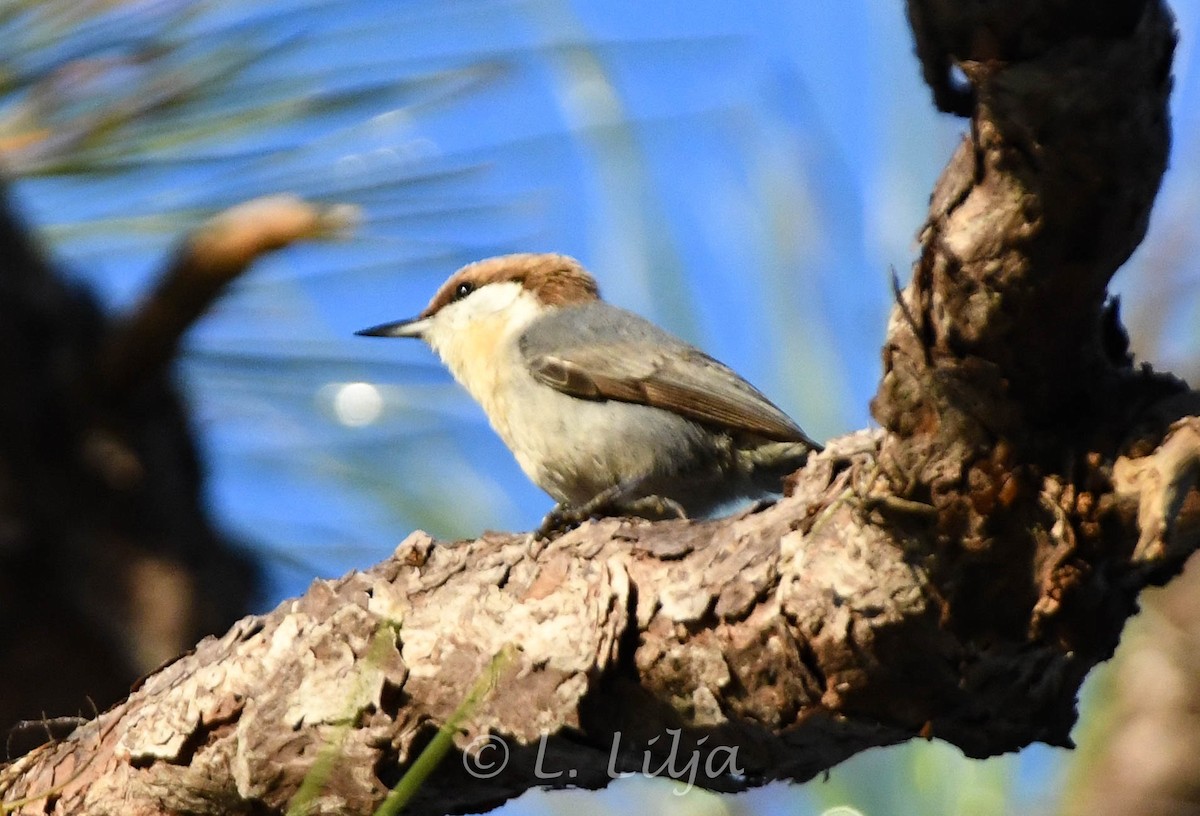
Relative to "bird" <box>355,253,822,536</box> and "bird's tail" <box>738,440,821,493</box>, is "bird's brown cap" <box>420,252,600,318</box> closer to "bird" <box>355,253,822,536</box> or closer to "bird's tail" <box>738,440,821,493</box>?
"bird" <box>355,253,822,536</box>

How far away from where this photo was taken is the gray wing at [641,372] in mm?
3078

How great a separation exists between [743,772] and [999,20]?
3.64ft

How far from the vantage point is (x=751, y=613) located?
1.72 meters

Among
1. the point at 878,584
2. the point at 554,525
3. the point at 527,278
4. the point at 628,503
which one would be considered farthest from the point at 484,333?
the point at 878,584

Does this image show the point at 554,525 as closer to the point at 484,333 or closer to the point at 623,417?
the point at 623,417

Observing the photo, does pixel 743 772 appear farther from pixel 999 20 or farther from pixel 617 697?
pixel 999 20

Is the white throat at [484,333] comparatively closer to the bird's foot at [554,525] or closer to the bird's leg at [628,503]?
the bird's leg at [628,503]

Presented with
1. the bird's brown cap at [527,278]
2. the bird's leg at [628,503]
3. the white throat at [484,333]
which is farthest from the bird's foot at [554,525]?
the bird's brown cap at [527,278]

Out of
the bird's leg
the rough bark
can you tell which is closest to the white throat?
the bird's leg

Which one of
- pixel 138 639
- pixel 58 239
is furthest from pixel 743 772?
pixel 58 239

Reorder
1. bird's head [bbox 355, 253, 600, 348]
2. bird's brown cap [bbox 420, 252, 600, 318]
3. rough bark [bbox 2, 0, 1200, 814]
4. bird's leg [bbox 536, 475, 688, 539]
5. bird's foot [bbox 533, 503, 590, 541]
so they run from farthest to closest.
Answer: bird's brown cap [bbox 420, 252, 600, 318], bird's head [bbox 355, 253, 600, 348], bird's leg [bbox 536, 475, 688, 539], bird's foot [bbox 533, 503, 590, 541], rough bark [bbox 2, 0, 1200, 814]

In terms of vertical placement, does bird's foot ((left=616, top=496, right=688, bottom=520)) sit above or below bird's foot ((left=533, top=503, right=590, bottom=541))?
below

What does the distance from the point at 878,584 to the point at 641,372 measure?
1.75 metres

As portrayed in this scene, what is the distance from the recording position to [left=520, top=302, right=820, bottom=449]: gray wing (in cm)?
308
